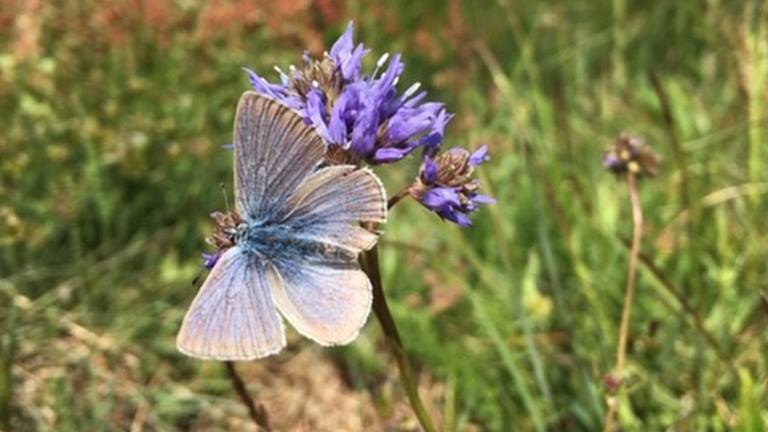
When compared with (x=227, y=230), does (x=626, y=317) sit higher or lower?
lower

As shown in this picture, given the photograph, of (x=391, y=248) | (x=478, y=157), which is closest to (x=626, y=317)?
(x=478, y=157)

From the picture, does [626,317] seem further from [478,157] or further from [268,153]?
[268,153]

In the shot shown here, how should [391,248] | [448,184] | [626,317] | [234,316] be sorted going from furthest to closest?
[391,248] < [626,317] < [448,184] < [234,316]

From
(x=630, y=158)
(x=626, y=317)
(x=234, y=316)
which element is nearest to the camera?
(x=234, y=316)

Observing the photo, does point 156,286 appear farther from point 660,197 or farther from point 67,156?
point 660,197

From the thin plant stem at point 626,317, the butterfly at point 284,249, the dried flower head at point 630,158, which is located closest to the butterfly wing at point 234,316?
the butterfly at point 284,249

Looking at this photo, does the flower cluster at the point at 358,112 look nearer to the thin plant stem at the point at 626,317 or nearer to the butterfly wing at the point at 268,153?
the butterfly wing at the point at 268,153

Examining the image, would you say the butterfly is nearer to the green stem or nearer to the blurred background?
A: the green stem
